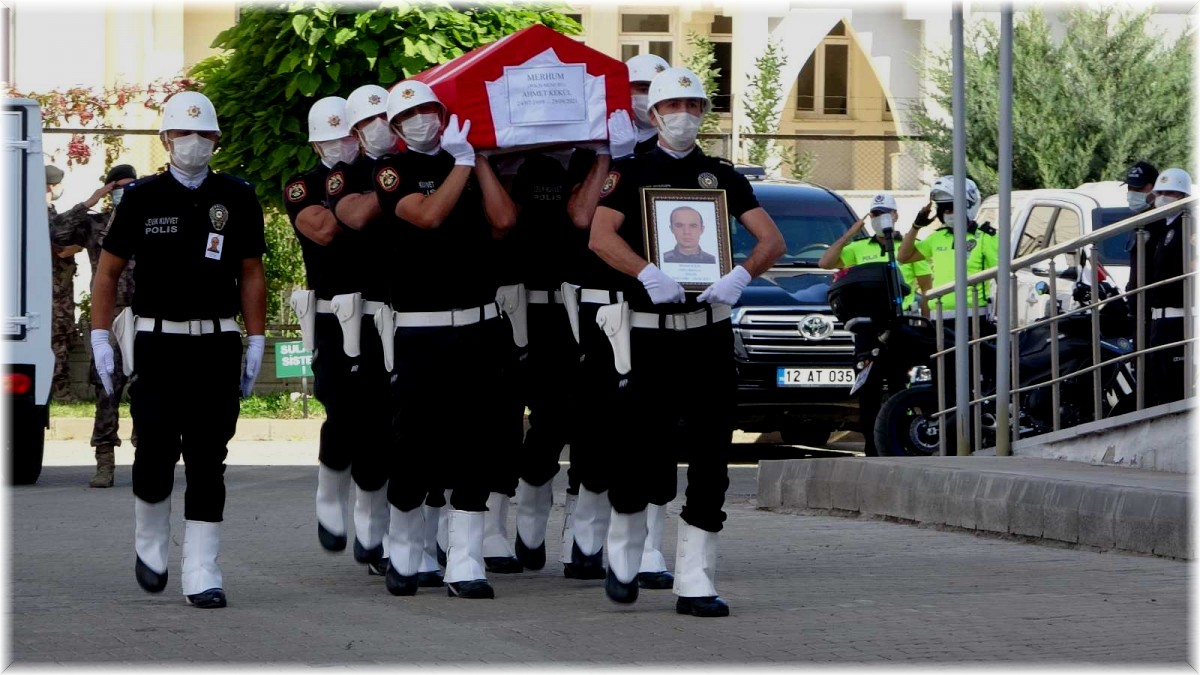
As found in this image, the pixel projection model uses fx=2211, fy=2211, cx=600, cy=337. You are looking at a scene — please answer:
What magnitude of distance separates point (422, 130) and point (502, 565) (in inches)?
75.4

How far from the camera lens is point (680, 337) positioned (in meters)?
7.84

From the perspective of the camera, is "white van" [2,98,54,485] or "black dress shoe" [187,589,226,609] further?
"white van" [2,98,54,485]

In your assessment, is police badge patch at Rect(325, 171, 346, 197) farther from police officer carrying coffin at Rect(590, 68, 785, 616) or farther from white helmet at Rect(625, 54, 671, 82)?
police officer carrying coffin at Rect(590, 68, 785, 616)

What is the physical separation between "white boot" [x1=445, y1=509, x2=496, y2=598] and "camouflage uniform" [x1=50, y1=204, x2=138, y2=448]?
589 centimetres

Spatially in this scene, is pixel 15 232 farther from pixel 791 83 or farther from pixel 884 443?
pixel 791 83

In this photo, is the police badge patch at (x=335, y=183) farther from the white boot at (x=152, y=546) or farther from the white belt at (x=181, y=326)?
the white boot at (x=152, y=546)

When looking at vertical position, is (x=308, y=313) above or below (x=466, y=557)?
above

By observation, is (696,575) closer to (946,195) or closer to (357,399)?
(357,399)

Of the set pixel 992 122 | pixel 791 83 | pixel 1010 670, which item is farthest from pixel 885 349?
pixel 791 83

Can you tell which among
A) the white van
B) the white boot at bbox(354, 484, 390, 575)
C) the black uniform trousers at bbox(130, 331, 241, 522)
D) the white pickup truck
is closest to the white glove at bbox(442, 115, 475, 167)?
the black uniform trousers at bbox(130, 331, 241, 522)

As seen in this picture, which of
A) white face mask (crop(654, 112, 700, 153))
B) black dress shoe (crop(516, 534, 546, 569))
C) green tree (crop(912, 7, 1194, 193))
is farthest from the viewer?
→ green tree (crop(912, 7, 1194, 193))

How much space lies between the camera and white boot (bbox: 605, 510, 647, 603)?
315 inches

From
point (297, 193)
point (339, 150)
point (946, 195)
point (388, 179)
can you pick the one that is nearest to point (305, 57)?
point (946, 195)

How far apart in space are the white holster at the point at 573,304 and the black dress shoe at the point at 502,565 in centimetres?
102
